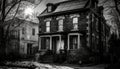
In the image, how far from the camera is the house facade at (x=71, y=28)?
77.1 feet

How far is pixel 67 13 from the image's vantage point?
25.9m

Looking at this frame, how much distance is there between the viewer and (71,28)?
83.3 ft

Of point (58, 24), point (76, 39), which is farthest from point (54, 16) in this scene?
point (76, 39)

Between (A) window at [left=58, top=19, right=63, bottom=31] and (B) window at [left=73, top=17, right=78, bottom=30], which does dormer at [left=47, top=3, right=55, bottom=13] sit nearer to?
(A) window at [left=58, top=19, right=63, bottom=31]

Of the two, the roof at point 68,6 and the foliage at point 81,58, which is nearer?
the foliage at point 81,58

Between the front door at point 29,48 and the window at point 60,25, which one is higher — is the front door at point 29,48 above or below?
below

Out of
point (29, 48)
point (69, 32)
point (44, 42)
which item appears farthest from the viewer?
point (29, 48)

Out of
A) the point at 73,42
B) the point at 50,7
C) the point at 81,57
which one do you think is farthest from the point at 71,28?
the point at 81,57

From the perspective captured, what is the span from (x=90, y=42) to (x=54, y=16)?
340 inches

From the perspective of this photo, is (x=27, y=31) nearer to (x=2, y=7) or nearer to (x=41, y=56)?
(x=41, y=56)

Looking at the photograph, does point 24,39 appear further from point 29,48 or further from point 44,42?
point 44,42

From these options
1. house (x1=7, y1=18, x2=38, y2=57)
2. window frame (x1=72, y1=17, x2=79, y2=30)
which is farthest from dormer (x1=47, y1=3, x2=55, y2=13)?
house (x1=7, y1=18, x2=38, y2=57)

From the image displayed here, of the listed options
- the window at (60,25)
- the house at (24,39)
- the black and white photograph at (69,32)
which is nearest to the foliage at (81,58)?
the black and white photograph at (69,32)

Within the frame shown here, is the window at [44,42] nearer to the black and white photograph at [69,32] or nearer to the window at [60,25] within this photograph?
the black and white photograph at [69,32]
